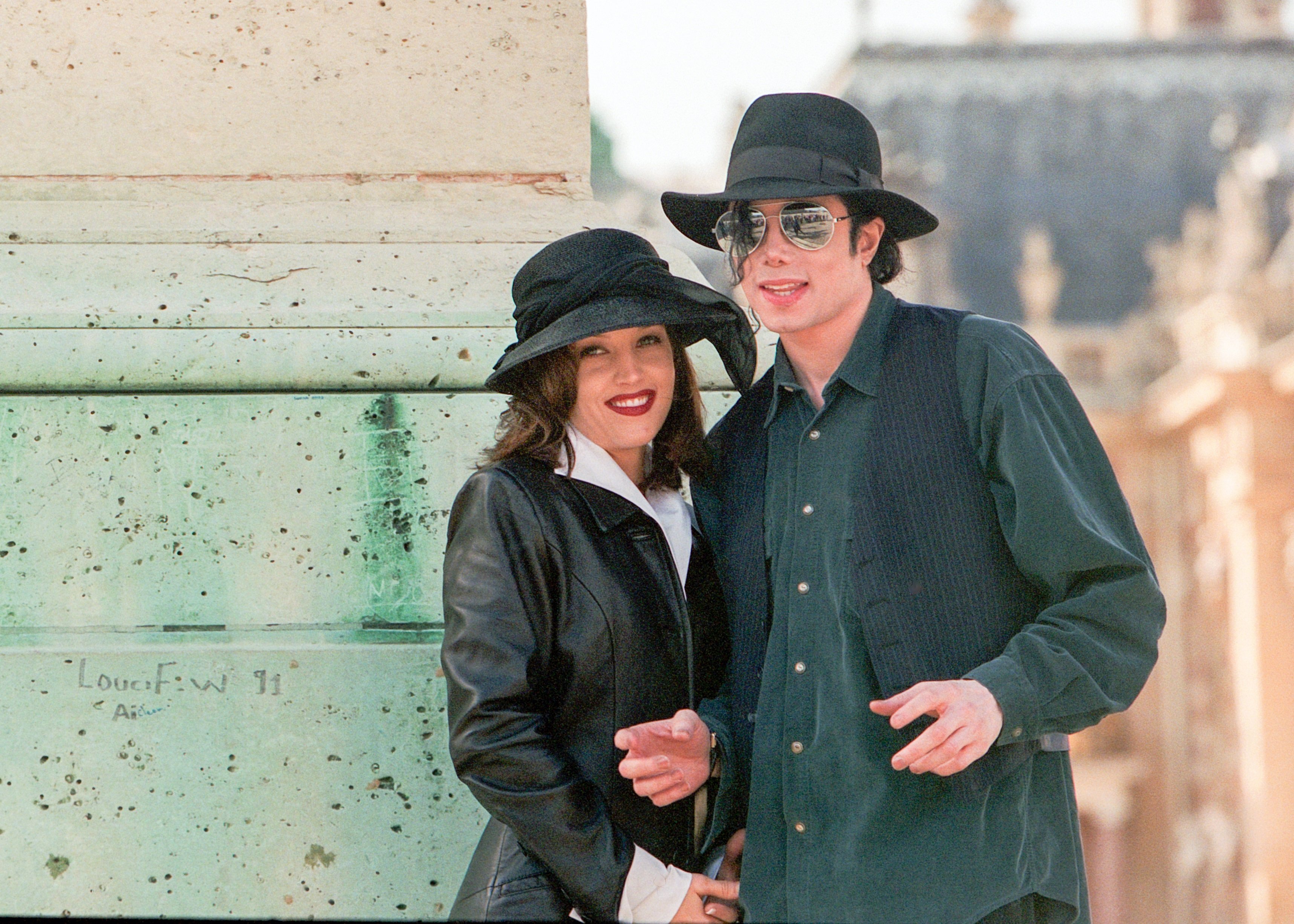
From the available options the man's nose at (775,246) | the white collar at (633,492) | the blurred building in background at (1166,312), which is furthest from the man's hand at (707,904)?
the blurred building in background at (1166,312)

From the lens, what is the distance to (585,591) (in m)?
2.29

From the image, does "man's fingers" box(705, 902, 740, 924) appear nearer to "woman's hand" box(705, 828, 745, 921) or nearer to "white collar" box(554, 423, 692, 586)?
"woman's hand" box(705, 828, 745, 921)

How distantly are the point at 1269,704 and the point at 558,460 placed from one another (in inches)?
1029

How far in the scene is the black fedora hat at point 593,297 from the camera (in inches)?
92.7

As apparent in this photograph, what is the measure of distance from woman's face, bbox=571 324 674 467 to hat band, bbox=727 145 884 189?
303 millimetres

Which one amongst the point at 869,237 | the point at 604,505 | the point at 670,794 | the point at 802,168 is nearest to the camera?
the point at 670,794

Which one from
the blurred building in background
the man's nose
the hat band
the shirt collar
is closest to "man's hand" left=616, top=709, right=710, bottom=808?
the shirt collar

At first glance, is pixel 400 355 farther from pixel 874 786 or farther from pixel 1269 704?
pixel 1269 704

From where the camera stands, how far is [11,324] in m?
2.91

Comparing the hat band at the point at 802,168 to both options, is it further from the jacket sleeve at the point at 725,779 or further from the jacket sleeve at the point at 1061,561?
the jacket sleeve at the point at 725,779

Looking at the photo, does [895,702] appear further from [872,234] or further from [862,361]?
[872,234]

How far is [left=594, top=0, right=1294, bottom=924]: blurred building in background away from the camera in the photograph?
26.8 meters

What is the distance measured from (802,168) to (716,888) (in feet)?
3.45

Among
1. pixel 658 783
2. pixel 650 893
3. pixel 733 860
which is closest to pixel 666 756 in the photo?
pixel 658 783
